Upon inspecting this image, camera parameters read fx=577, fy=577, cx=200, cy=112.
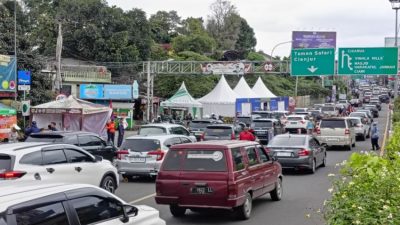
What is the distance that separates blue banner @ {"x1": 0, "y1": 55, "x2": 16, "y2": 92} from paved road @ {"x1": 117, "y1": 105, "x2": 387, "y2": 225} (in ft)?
64.6

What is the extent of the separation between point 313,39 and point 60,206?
9085cm

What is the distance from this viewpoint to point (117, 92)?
46.3 metres

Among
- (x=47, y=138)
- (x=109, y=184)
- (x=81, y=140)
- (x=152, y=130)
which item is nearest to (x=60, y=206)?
(x=109, y=184)

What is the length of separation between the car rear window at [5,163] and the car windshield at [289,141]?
418 inches

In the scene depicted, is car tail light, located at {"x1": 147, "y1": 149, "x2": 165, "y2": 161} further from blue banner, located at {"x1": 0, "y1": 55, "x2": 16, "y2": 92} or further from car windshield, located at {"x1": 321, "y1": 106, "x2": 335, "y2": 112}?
car windshield, located at {"x1": 321, "y1": 106, "x2": 335, "y2": 112}

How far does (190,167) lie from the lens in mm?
11031

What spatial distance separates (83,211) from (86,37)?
55983 millimetres

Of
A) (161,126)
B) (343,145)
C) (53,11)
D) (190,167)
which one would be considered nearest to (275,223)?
(190,167)

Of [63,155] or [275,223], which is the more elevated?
[63,155]

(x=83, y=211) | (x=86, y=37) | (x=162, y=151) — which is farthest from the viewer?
(x=86, y=37)

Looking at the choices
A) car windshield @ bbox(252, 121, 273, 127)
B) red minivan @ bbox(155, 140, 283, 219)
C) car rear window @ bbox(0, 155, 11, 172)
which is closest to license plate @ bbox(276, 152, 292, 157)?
red minivan @ bbox(155, 140, 283, 219)

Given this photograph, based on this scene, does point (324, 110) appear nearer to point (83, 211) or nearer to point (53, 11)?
point (53, 11)

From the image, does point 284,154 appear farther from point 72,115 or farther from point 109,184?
point 72,115

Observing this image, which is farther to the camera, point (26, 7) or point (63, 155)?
point (26, 7)
